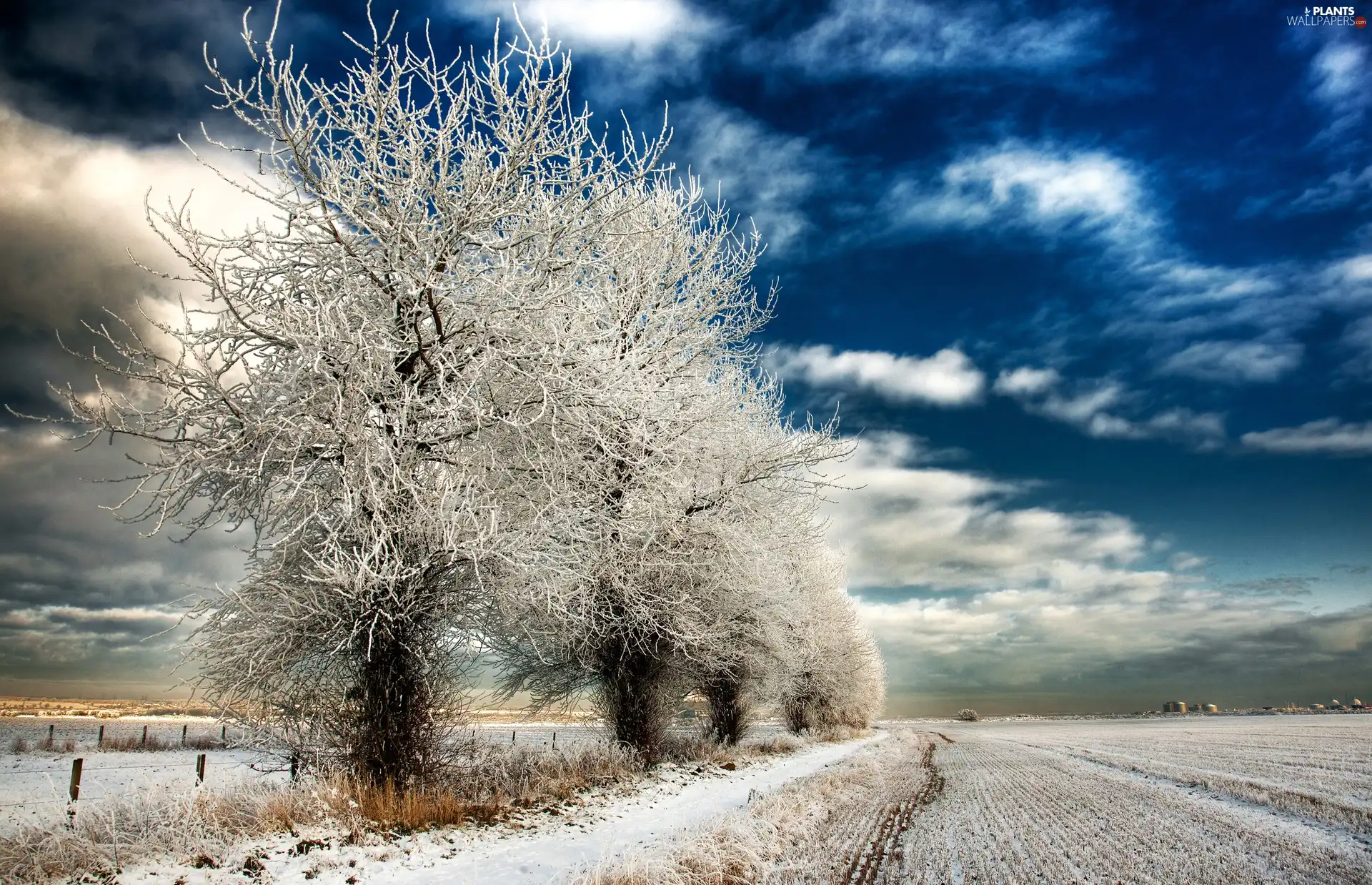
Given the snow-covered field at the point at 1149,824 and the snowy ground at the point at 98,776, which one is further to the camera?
the snow-covered field at the point at 1149,824

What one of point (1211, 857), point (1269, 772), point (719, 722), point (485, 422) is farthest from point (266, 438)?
point (1269, 772)

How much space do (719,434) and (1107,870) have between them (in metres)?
9.14

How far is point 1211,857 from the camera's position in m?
9.09

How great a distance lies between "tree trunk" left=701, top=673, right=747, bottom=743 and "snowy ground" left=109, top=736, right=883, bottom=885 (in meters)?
11.8

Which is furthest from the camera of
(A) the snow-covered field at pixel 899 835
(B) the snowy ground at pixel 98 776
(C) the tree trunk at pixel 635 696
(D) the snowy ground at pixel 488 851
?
(C) the tree trunk at pixel 635 696

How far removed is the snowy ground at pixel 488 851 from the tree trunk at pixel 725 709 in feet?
38.6

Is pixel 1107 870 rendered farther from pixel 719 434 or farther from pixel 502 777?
pixel 719 434

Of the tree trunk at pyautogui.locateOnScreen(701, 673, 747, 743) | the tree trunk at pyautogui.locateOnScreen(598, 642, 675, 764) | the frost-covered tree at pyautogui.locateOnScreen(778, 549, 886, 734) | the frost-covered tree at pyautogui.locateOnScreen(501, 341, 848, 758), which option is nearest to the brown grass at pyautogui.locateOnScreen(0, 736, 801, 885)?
the frost-covered tree at pyautogui.locateOnScreen(501, 341, 848, 758)

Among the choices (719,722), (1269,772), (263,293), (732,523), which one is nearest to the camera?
(263,293)

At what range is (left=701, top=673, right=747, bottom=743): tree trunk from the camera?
23688 mm

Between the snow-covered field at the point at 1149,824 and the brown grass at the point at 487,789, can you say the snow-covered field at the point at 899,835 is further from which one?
the brown grass at the point at 487,789

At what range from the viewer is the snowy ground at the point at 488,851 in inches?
253

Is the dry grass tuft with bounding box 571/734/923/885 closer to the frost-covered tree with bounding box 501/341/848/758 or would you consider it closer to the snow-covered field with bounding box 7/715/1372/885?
the snow-covered field with bounding box 7/715/1372/885

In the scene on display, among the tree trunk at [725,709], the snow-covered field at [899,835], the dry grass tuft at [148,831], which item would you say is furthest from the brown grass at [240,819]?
the tree trunk at [725,709]
